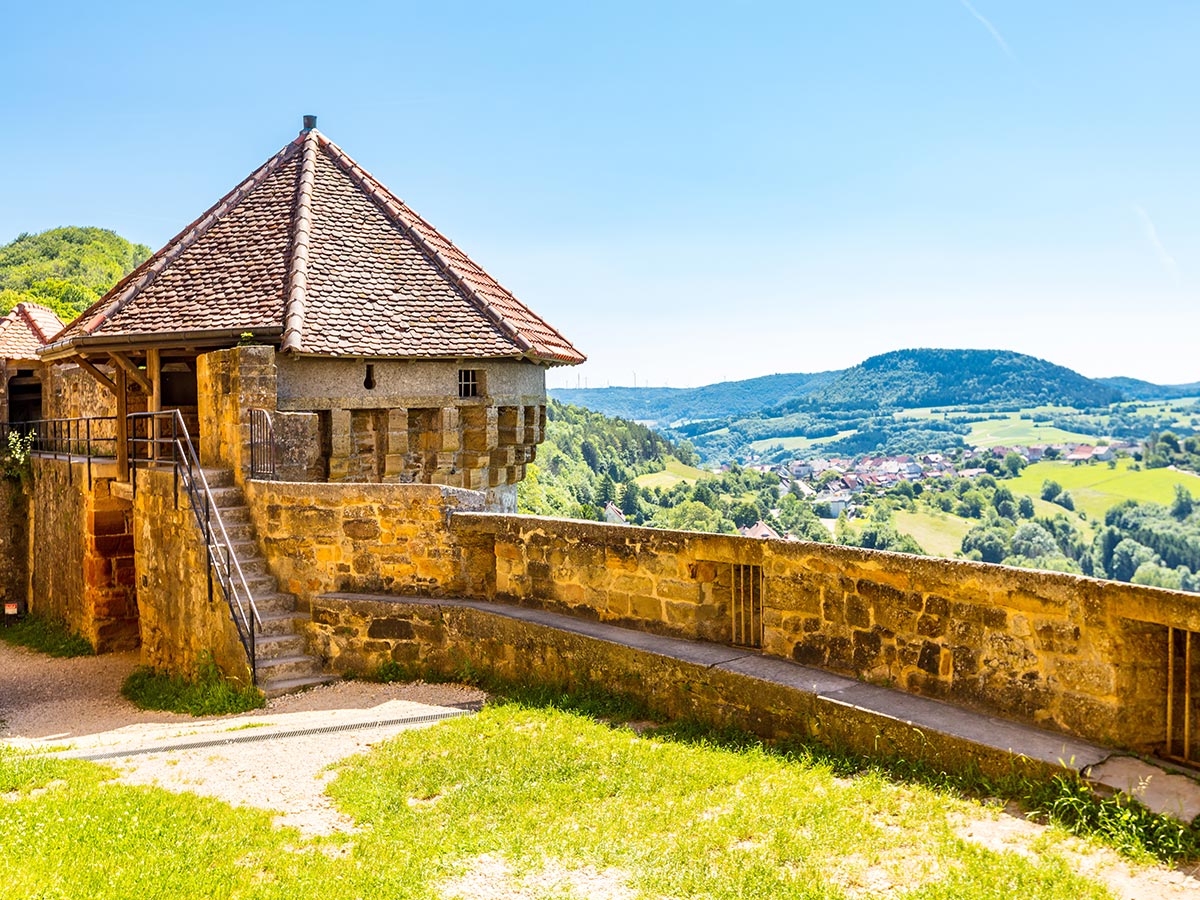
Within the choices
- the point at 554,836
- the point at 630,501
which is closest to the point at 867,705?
the point at 554,836

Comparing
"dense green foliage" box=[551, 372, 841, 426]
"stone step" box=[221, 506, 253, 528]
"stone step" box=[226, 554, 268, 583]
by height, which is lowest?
"stone step" box=[226, 554, 268, 583]

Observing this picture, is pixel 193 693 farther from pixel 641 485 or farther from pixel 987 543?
pixel 987 543

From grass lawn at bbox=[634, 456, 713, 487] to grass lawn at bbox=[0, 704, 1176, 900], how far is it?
6925 cm

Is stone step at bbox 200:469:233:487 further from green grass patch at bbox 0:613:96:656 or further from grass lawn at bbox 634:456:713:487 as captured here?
grass lawn at bbox 634:456:713:487

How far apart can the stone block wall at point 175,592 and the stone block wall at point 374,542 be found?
0.79 meters

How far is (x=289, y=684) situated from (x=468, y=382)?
5555 millimetres

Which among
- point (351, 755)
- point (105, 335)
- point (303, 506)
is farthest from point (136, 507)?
point (351, 755)

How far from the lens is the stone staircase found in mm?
8141

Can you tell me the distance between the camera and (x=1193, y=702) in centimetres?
434

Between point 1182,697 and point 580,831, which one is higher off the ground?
point 1182,697

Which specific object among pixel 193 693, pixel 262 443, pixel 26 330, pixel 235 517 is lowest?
pixel 193 693

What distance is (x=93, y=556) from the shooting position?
13.9 m

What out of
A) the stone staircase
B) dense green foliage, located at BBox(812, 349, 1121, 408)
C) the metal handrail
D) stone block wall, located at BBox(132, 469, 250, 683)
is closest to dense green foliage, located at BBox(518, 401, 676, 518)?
stone block wall, located at BBox(132, 469, 250, 683)

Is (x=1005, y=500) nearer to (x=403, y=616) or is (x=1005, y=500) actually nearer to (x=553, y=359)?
(x=553, y=359)
